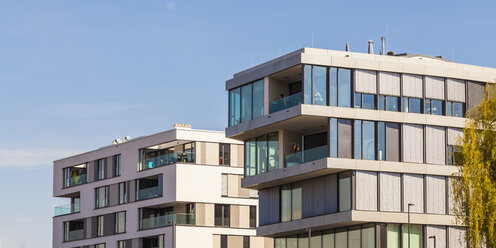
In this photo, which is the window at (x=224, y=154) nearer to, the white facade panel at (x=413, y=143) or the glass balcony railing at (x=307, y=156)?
the glass balcony railing at (x=307, y=156)

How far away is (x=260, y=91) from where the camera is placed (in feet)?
215

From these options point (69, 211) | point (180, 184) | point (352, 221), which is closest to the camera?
point (352, 221)

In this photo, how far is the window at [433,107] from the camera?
63500 millimetres

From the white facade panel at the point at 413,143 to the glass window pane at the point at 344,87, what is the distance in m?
3.78

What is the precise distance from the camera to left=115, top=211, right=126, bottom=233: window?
91062 millimetres

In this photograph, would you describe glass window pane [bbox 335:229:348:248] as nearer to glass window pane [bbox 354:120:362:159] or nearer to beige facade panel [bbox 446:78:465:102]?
glass window pane [bbox 354:120:362:159]

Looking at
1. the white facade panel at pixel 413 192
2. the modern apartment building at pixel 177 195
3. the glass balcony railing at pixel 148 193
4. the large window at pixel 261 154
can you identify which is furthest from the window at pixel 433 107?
the glass balcony railing at pixel 148 193

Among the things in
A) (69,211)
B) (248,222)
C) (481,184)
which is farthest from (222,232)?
(481,184)

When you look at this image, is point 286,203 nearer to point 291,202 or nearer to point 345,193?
point 291,202

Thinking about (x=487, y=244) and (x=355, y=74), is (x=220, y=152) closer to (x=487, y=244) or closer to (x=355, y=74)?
(x=355, y=74)

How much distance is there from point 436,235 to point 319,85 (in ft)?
35.7

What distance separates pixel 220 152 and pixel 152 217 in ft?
25.5

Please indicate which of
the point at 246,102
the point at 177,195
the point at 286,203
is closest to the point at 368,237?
the point at 286,203

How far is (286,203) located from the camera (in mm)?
66000
